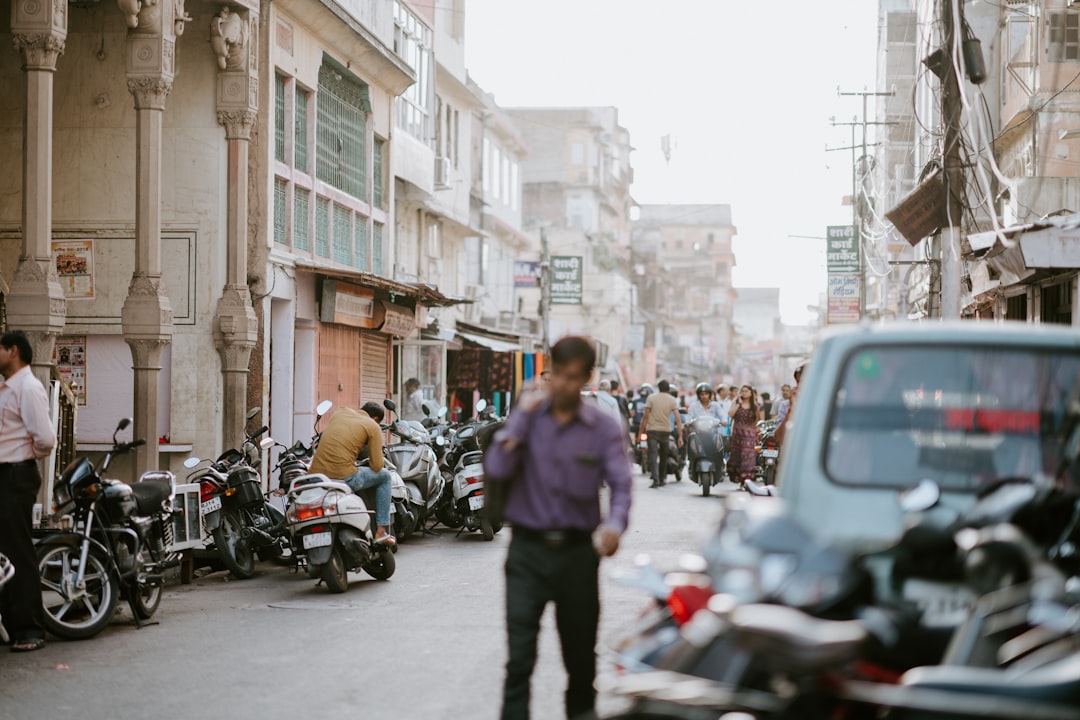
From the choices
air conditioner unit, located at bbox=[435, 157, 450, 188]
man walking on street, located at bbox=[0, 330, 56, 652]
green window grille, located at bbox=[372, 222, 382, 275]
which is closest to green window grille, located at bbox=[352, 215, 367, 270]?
green window grille, located at bbox=[372, 222, 382, 275]

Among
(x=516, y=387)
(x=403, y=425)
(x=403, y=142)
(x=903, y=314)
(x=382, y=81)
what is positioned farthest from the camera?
(x=903, y=314)

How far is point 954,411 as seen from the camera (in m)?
5.68

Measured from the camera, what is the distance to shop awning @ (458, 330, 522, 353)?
120ft

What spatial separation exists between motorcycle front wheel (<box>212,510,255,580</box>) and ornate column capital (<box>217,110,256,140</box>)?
272 inches

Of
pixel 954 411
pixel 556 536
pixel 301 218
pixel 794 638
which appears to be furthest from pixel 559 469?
pixel 301 218

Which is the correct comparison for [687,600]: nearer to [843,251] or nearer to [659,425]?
[659,425]

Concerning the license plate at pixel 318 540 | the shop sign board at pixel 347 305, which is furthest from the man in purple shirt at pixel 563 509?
the shop sign board at pixel 347 305

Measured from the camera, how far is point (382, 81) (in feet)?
90.0

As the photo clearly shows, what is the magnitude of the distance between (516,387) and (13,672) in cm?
2788

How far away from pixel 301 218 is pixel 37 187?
10013mm

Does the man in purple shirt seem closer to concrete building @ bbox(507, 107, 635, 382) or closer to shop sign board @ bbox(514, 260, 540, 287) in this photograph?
shop sign board @ bbox(514, 260, 540, 287)

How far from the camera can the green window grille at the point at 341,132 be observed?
2420cm

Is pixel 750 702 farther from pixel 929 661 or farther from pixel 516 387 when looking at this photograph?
pixel 516 387

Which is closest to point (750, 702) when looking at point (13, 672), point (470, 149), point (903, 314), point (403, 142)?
point (13, 672)
